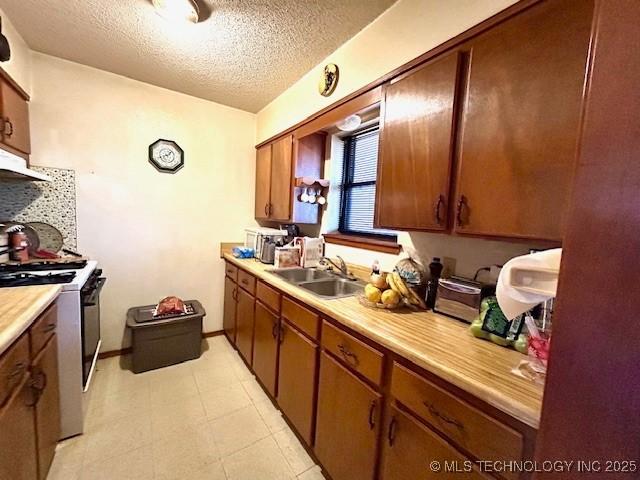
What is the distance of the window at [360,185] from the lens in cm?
206

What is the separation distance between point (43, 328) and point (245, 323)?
4.12 feet

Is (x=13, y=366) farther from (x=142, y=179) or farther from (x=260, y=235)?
(x=142, y=179)

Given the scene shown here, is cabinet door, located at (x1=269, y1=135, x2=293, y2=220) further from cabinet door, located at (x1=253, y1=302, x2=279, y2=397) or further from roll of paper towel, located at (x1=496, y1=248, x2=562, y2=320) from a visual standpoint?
roll of paper towel, located at (x1=496, y1=248, x2=562, y2=320)

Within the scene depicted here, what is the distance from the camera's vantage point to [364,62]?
157cm

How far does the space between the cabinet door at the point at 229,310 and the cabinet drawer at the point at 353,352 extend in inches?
55.6

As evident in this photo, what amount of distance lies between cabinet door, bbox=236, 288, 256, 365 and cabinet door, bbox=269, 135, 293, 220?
767 millimetres

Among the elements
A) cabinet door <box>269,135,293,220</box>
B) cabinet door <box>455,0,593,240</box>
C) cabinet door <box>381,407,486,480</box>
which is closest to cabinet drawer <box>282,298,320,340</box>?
cabinet door <box>381,407,486,480</box>

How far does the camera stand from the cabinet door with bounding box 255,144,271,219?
2625 millimetres

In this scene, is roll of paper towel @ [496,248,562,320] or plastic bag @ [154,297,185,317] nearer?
roll of paper towel @ [496,248,562,320]

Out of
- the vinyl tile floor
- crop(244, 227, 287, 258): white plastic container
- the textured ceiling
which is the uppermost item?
the textured ceiling

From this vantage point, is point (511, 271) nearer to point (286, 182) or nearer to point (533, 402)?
point (533, 402)

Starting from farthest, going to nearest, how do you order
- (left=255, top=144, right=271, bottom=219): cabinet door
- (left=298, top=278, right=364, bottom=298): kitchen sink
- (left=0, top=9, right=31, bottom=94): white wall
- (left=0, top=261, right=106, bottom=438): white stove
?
(left=255, top=144, right=271, bottom=219): cabinet door, (left=298, top=278, right=364, bottom=298): kitchen sink, (left=0, top=9, right=31, bottom=94): white wall, (left=0, top=261, right=106, bottom=438): white stove

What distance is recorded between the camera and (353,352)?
1.14 metres

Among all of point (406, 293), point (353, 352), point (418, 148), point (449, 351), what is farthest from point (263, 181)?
point (449, 351)
